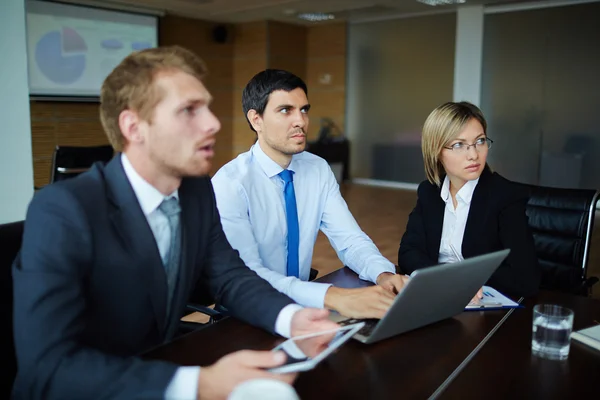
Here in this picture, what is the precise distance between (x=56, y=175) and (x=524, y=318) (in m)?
3.98

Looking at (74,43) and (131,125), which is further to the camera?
(74,43)

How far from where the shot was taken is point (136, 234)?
1.21 meters

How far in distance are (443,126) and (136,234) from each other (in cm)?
136

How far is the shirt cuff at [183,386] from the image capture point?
992 millimetres

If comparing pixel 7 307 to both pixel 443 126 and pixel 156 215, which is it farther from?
pixel 443 126

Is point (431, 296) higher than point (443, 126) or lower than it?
lower

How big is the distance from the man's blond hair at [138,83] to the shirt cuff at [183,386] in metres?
0.59

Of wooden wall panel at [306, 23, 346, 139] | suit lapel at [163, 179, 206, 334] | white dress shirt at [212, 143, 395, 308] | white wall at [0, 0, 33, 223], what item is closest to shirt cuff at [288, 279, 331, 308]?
white dress shirt at [212, 143, 395, 308]

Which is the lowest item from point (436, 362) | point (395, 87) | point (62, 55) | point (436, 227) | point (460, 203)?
point (436, 362)

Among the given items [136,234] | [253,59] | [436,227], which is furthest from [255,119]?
[253,59]

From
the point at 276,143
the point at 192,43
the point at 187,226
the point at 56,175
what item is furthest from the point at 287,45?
the point at 187,226

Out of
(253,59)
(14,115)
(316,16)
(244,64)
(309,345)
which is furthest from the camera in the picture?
(244,64)

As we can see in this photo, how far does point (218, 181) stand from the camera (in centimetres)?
207

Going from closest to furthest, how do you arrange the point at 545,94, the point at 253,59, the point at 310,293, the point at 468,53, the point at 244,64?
the point at 310,293
the point at 545,94
the point at 468,53
the point at 253,59
the point at 244,64
